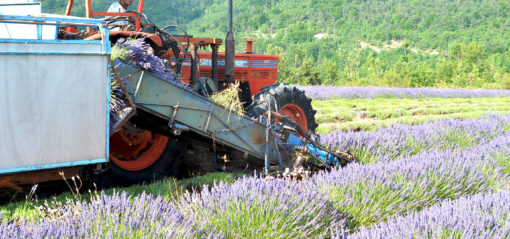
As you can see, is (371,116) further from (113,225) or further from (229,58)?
(113,225)

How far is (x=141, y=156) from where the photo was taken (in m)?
5.16

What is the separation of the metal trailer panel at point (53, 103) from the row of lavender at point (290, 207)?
1.28ft

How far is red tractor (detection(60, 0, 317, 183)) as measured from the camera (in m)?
4.91

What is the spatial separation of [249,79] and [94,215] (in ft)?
15.5

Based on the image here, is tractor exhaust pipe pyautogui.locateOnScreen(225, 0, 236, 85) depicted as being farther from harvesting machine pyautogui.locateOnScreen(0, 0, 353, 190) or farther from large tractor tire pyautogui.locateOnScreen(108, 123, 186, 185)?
large tractor tire pyautogui.locateOnScreen(108, 123, 186, 185)

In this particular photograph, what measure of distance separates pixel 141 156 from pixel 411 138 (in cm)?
364

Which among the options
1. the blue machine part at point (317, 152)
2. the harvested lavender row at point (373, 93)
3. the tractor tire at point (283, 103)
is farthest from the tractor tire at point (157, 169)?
the harvested lavender row at point (373, 93)

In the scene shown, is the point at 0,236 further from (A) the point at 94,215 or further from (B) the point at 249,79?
(B) the point at 249,79

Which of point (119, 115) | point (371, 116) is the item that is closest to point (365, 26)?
point (371, 116)

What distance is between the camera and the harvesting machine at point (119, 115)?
3277 millimetres

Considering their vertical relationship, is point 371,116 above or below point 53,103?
below

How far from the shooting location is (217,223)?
10.6 feet

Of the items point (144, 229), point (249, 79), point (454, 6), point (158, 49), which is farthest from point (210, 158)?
point (454, 6)

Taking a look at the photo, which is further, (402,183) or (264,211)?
(402,183)
